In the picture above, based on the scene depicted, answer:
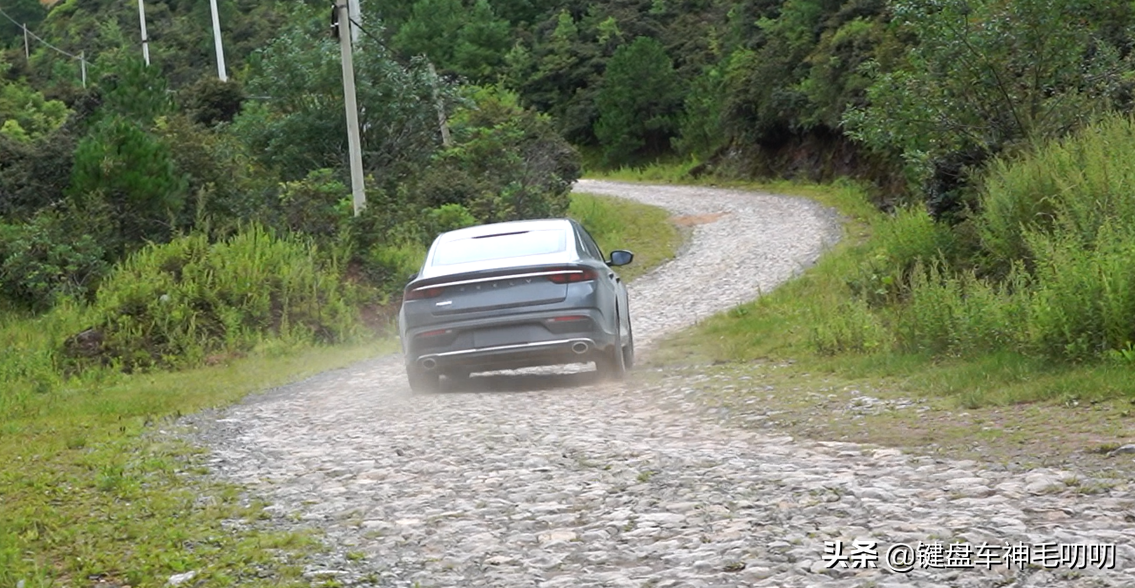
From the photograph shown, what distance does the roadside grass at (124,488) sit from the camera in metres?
6.74

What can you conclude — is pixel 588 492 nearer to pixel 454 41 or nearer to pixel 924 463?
pixel 924 463

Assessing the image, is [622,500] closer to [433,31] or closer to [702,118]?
[702,118]

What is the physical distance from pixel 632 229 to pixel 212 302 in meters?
16.7

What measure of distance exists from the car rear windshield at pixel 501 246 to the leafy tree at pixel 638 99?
151ft

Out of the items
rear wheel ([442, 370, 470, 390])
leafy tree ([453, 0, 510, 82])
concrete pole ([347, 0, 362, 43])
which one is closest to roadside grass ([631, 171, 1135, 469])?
rear wheel ([442, 370, 470, 390])

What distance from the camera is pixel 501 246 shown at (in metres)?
14.6

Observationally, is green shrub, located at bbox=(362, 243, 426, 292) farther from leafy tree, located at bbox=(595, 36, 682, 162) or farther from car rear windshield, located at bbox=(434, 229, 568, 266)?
leafy tree, located at bbox=(595, 36, 682, 162)

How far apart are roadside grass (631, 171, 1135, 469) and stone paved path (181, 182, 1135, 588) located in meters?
0.53

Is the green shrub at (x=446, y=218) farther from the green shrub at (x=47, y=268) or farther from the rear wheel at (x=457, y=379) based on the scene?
the rear wheel at (x=457, y=379)

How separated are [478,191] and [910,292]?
16.4 metres

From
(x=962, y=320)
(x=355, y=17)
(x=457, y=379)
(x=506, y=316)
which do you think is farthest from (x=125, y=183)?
(x=962, y=320)

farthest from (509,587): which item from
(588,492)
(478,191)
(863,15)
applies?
(863,15)

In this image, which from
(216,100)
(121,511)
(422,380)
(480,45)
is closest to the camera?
(121,511)

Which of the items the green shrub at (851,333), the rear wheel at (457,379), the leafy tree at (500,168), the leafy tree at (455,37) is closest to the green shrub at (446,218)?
the leafy tree at (500,168)
